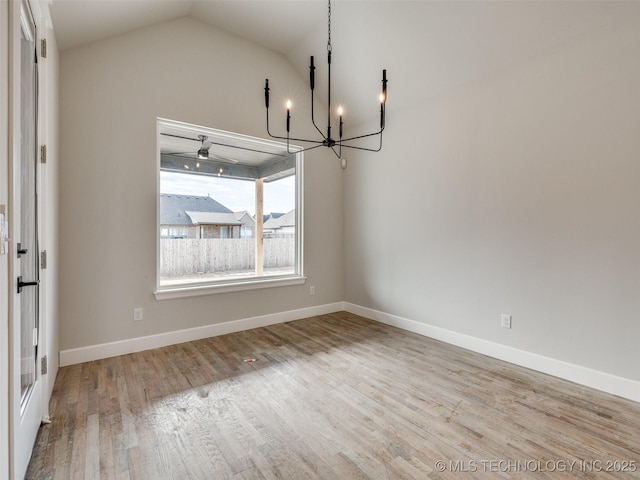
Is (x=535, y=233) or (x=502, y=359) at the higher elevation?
(x=535, y=233)

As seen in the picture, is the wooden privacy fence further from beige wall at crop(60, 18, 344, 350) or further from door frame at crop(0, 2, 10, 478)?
door frame at crop(0, 2, 10, 478)

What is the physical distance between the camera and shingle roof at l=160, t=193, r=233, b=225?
359cm

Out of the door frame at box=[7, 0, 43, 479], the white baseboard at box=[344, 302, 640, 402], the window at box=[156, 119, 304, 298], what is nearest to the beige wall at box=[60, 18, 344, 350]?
the window at box=[156, 119, 304, 298]

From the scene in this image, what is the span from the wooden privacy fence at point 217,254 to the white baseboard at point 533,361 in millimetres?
1687

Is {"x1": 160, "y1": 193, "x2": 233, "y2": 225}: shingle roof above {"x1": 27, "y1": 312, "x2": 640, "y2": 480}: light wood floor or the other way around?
above

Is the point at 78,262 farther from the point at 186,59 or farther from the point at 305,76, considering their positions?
the point at 305,76

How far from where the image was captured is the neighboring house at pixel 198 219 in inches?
142

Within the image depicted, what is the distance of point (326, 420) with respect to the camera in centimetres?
214

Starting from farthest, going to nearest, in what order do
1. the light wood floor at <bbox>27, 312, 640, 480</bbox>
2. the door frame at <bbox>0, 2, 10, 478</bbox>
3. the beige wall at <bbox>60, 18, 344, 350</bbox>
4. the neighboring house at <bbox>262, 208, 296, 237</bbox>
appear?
1. the neighboring house at <bbox>262, 208, 296, 237</bbox>
2. the beige wall at <bbox>60, 18, 344, 350</bbox>
3. the light wood floor at <bbox>27, 312, 640, 480</bbox>
4. the door frame at <bbox>0, 2, 10, 478</bbox>

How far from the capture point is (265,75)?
4117mm

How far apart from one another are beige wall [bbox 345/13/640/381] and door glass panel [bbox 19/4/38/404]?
136 inches

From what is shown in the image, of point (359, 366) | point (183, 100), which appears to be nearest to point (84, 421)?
point (359, 366)

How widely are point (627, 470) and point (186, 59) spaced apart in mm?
4760

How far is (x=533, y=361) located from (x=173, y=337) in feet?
11.6
